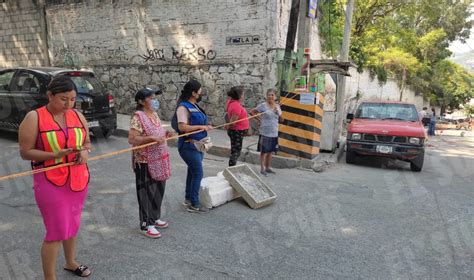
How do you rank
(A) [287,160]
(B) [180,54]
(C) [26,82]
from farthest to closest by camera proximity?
(B) [180,54]
(C) [26,82]
(A) [287,160]

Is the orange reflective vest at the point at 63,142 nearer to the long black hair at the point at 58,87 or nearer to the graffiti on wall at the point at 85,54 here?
the long black hair at the point at 58,87

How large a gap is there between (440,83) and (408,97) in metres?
9.59

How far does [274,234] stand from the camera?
169 inches

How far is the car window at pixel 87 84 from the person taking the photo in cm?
845

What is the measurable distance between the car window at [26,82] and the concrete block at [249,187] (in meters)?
5.34

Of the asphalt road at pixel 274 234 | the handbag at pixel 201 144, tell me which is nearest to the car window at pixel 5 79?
the asphalt road at pixel 274 234

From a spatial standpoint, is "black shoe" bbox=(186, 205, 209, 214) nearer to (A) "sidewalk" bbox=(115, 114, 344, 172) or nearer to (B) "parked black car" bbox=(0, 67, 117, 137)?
(A) "sidewalk" bbox=(115, 114, 344, 172)

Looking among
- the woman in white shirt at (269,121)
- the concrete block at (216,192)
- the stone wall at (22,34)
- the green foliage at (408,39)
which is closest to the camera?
the concrete block at (216,192)

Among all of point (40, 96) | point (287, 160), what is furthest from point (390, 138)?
point (40, 96)

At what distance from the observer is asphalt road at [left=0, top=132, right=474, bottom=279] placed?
3.46m

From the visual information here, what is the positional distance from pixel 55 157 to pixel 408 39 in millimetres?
28418

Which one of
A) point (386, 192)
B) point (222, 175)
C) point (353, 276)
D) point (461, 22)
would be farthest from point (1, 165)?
point (461, 22)

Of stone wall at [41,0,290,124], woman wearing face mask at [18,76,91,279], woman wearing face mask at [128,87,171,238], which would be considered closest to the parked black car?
stone wall at [41,0,290,124]

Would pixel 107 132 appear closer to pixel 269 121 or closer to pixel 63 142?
pixel 269 121
